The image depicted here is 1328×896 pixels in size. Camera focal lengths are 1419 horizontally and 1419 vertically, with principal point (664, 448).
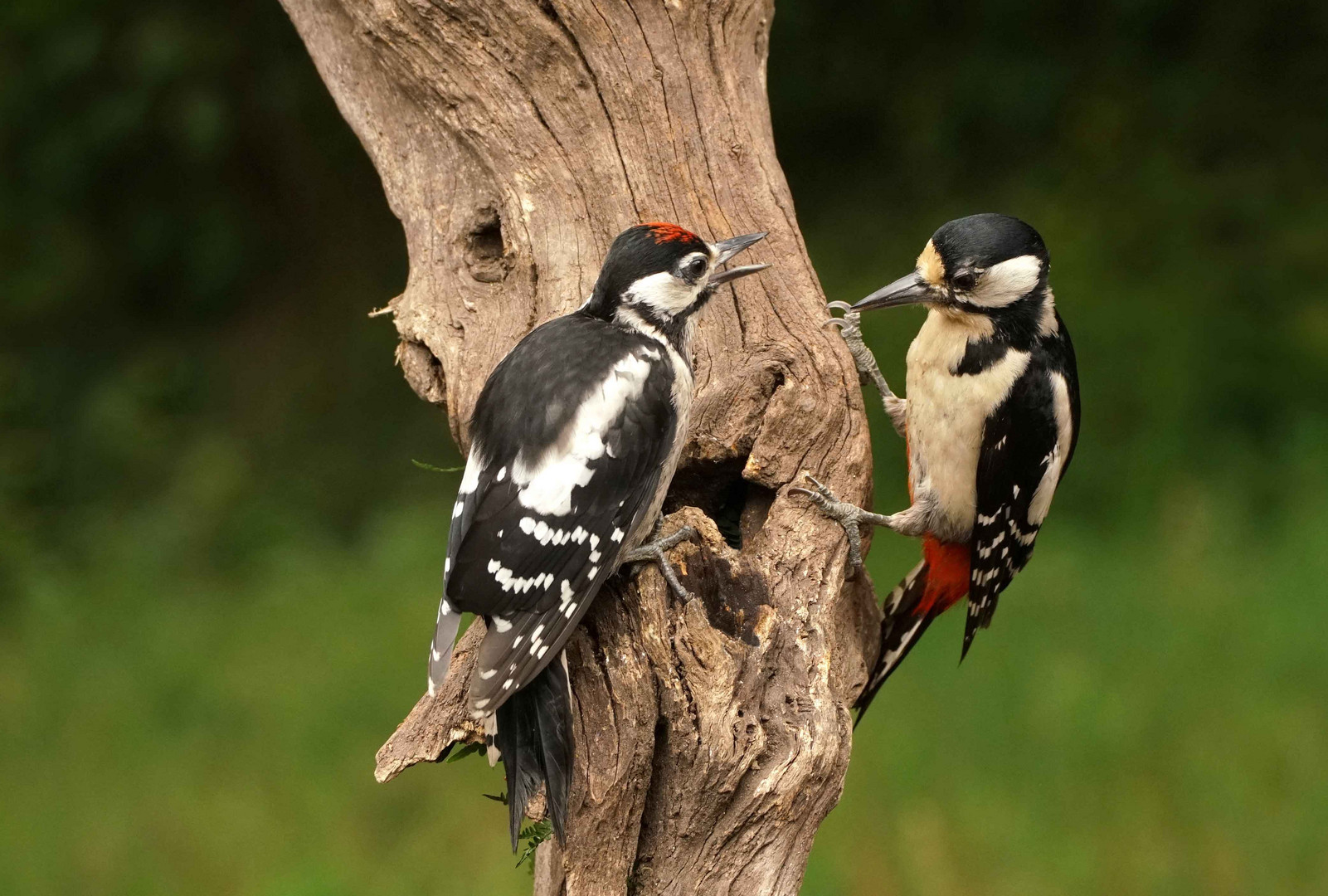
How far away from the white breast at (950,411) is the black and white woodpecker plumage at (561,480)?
2.10ft

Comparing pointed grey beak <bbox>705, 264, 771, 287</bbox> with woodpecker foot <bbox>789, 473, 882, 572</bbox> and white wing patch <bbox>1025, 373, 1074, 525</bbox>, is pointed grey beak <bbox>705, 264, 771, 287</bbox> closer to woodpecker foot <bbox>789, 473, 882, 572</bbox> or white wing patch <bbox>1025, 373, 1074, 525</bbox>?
woodpecker foot <bbox>789, 473, 882, 572</bbox>

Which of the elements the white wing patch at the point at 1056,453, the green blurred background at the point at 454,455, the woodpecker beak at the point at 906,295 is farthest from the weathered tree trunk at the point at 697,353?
the green blurred background at the point at 454,455

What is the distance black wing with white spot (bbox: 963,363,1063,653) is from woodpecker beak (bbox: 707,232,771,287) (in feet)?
2.41

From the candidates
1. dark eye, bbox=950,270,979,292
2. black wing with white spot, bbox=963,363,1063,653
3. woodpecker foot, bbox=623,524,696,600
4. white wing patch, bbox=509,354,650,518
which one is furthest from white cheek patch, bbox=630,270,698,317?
black wing with white spot, bbox=963,363,1063,653

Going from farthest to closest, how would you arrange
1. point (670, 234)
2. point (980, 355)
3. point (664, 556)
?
1. point (980, 355)
2. point (670, 234)
3. point (664, 556)

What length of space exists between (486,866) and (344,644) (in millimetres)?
1348

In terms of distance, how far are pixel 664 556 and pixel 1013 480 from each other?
3.58 ft

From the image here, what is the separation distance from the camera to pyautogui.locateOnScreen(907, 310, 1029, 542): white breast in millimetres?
3285

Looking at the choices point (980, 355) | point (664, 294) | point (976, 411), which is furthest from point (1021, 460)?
point (664, 294)

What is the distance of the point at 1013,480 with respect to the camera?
11.0 ft

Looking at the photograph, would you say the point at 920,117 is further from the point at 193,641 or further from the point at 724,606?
the point at 724,606

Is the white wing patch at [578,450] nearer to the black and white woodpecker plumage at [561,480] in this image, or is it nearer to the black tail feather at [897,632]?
the black and white woodpecker plumage at [561,480]

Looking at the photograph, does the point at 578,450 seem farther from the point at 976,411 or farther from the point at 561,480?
the point at 976,411

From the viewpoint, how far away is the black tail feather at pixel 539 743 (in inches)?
97.0
